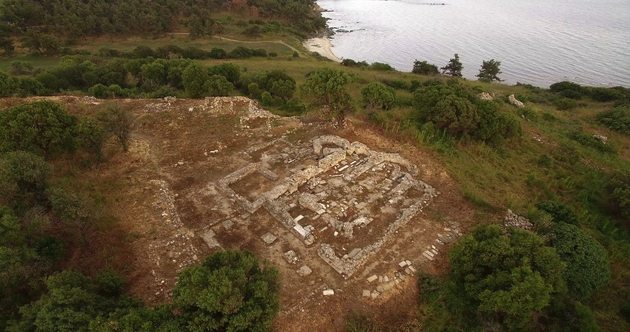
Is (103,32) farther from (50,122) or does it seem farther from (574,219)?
(574,219)

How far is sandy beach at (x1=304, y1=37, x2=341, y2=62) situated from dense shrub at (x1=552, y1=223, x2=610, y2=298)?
57.5 m

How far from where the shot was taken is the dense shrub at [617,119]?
110 ft

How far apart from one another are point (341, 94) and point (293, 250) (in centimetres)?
1234

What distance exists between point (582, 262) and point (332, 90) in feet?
53.0

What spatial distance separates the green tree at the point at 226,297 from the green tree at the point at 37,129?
1323 cm

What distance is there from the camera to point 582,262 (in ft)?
45.7

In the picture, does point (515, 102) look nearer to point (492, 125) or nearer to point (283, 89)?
point (492, 125)

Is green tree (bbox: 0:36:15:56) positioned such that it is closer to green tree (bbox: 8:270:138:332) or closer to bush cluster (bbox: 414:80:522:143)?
green tree (bbox: 8:270:138:332)

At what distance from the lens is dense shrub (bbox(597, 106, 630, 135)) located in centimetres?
3341

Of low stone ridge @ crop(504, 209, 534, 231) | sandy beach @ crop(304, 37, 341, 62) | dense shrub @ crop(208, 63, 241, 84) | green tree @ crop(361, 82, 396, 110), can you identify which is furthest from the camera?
sandy beach @ crop(304, 37, 341, 62)

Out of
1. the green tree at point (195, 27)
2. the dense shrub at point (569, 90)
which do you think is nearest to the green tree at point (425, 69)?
the dense shrub at point (569, 90)

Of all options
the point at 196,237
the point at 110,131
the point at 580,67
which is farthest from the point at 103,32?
the point at 580,67

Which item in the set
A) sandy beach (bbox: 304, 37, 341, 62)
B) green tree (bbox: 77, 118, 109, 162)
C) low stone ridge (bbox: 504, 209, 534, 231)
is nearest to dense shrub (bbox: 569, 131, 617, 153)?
low stone ridge (bbox: 504, 209, 534, 231)

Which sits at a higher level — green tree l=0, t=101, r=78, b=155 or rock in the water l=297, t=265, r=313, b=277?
green tree l=0, t=101, r=78, b=155
